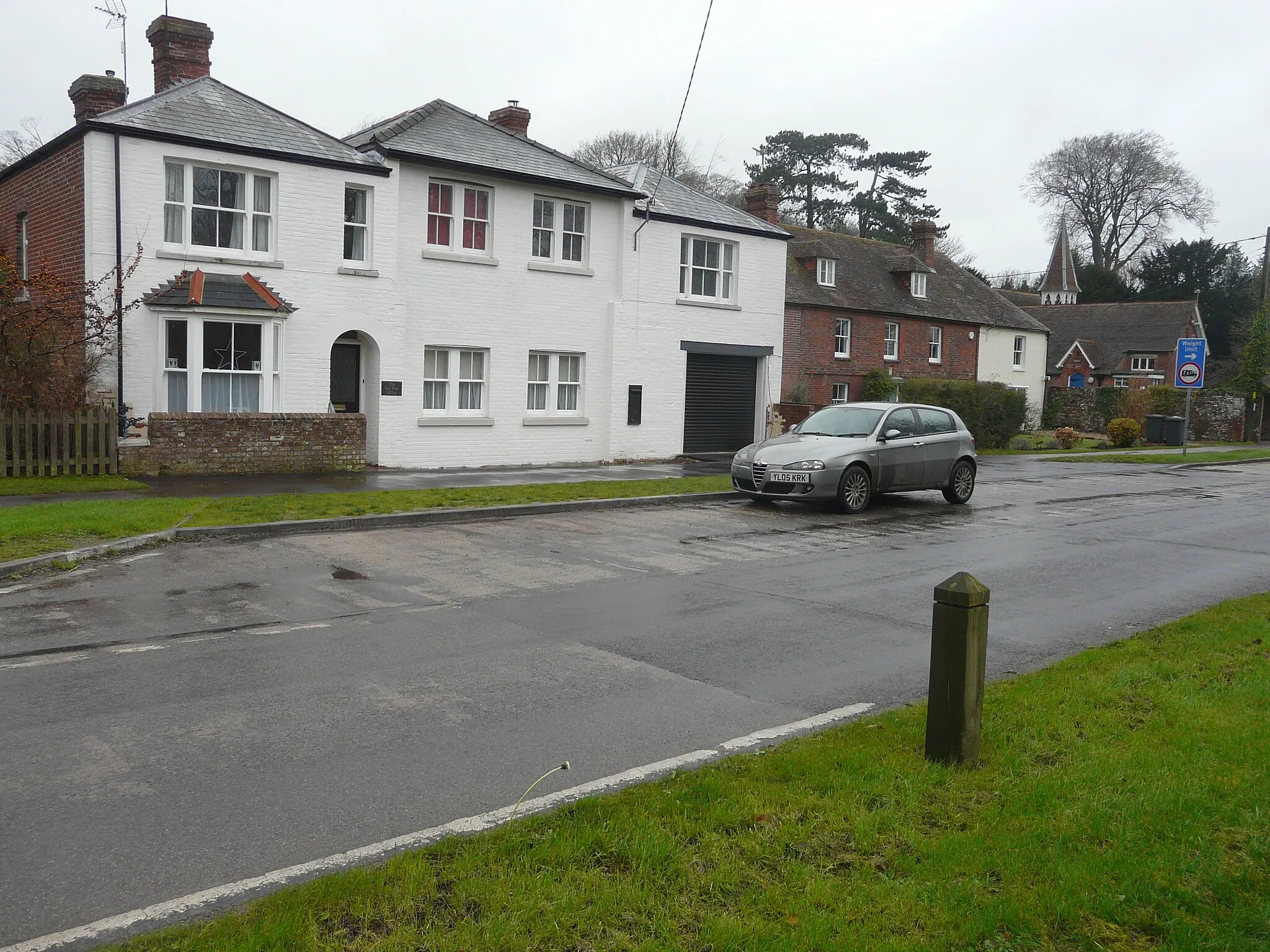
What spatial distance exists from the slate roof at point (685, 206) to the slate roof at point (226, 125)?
7761 mm

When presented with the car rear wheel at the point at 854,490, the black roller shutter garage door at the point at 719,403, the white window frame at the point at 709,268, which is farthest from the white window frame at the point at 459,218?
the car rear wheel at the point at 854,490

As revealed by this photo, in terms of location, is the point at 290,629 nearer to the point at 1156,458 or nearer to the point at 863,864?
the point at 863,864

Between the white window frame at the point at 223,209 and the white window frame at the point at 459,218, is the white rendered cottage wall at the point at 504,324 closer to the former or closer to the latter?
the white window frame at the point at 459,218

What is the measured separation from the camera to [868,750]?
532 cm

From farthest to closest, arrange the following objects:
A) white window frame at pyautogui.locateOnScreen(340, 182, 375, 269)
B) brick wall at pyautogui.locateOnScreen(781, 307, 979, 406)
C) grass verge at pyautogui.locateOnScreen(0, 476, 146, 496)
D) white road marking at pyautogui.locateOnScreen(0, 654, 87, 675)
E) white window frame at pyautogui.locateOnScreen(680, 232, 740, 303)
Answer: brick wall at pyautogui.locateOnScreen(781, 307, 979, 406)
white window frame at pyautogui.locateOnScreen(680, 232, 740, 303)
white window frame at pyautogui.locateOnScreen(340, 182, 375, 269)
grass verge at pyautogui.locateOnScreen(0, 476, 146, 496)
white road marking at pyautogui.locateOnScreen(0, 654, 87, 675)

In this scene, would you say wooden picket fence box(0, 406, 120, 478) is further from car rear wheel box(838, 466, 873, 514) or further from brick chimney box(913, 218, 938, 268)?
brick chimney box(913, 218, 938, 268)

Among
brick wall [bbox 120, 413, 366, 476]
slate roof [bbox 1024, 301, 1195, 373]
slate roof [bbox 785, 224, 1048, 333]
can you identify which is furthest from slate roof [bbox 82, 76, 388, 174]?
slate roof [bbox 1024, 301, 1195, 373]

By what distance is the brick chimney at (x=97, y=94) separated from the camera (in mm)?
21672

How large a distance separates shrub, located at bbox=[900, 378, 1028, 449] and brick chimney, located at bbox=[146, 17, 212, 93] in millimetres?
20094

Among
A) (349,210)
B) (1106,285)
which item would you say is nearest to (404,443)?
(349,210)

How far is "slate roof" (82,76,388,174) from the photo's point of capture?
18.6 meters

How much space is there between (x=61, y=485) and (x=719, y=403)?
1668 centimetres

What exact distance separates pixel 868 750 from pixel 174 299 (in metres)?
16.8

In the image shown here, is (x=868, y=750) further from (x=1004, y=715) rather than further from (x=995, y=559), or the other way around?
(x=995, y=559)
